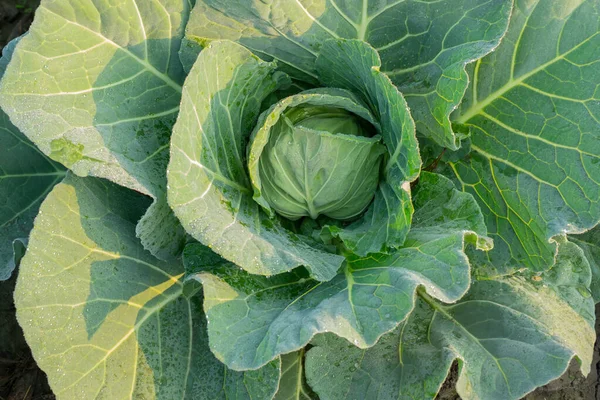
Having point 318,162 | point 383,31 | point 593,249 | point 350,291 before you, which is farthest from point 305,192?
point 593,249

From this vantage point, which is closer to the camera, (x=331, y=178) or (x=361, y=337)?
(x=361, y=337)

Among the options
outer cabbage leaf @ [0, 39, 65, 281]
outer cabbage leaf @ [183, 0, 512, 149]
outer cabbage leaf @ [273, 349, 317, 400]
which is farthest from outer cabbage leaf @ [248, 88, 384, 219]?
outer cabbage leaf @ [0, 39, 65, 281]

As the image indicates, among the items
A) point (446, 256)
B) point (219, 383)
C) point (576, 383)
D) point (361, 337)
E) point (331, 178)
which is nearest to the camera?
point (361, 337)

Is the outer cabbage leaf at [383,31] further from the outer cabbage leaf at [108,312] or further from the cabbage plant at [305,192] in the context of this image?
the outer cabbage leaf at [108,312]

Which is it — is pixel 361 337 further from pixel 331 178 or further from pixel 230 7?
pixel 230 7

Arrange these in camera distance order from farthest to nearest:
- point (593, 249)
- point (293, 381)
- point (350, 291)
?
point (593, 249) < point (293, 381) < point (350, 291)

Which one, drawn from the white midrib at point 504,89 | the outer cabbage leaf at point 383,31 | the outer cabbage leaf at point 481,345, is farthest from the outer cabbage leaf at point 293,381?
the white midrib at point 504,89

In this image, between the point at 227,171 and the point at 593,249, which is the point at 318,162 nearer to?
the point at 227,171

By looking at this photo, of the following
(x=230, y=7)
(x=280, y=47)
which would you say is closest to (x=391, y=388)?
(x=280, y=47)
